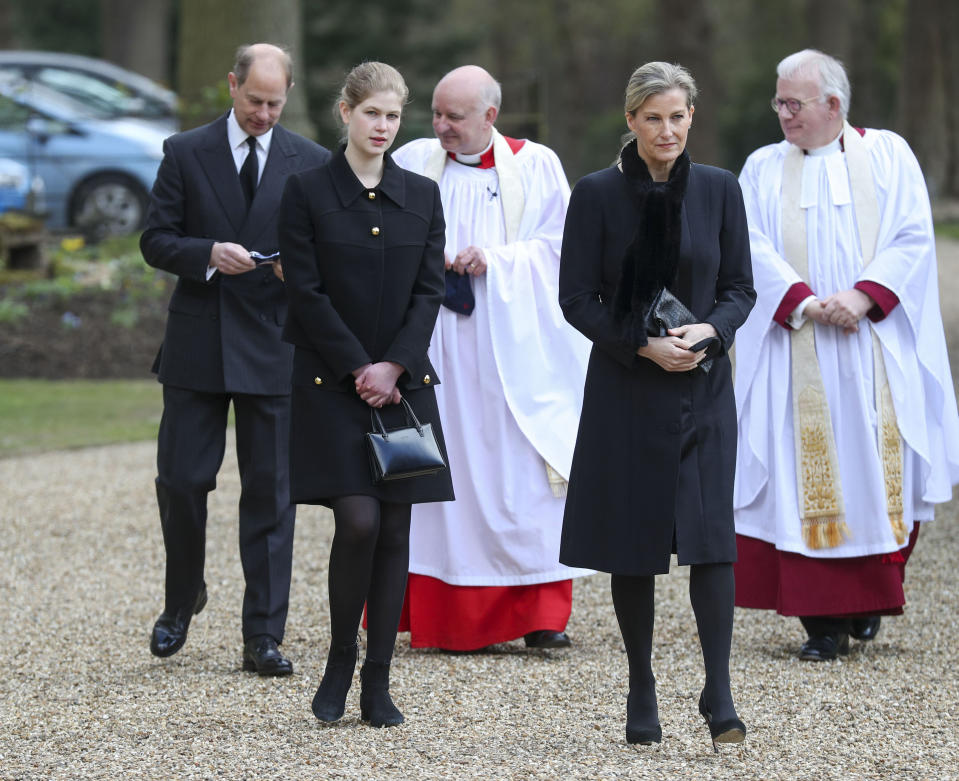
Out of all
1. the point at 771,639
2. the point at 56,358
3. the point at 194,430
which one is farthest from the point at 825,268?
the point at 56,358

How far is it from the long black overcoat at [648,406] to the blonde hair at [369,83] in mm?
618

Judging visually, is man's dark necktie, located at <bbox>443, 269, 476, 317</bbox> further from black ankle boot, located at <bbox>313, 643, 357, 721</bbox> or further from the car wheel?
the car wheel

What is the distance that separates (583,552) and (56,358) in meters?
9.68

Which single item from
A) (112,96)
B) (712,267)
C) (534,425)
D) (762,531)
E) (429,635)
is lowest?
(429,635)

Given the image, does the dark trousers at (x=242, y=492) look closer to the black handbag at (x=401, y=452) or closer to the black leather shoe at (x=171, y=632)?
the black leather shoe at (x=171, y=632)

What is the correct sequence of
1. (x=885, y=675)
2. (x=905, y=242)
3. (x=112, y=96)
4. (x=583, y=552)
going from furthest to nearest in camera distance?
(x=112, y=96) < (x=905, y=242) < (x=885, y=675) < (x=583, y=552)

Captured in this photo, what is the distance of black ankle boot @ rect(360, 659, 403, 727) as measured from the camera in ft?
14.9

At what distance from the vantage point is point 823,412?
560 centimetres

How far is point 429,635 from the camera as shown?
5.71m

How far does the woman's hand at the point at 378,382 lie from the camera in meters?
4.41

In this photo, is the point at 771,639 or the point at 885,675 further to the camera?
the point at 771,639

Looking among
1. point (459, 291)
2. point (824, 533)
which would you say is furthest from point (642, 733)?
point (459, 291)

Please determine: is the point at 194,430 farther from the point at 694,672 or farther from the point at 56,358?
the point at 56,358

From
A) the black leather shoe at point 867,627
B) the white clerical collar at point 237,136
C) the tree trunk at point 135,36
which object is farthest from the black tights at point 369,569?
the tree trunk at point 135,36
